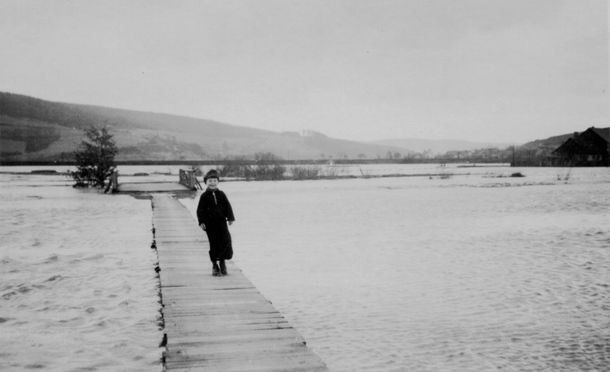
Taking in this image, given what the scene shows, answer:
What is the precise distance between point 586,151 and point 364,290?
78537mm

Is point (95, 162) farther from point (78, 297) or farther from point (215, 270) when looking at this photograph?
point (215, 270)

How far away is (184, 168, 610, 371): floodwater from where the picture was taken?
558 centimetres

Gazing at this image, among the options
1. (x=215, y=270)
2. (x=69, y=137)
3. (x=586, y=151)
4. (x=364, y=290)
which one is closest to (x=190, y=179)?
(x=215, y=270)

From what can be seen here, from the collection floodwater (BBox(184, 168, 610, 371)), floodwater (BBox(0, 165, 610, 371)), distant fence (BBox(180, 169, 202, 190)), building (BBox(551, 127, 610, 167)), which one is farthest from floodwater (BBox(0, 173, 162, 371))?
building (BBox(551, 127, 610, 167))

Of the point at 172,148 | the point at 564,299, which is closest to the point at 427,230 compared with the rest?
the point at 564,299

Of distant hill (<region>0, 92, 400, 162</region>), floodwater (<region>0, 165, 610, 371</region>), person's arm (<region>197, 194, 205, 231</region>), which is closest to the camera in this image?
floodwater (<region>0, 165, 610, 371</region>)

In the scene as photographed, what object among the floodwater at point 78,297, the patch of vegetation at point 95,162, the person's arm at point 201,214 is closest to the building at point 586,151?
the patch of vegetation at point 95,162

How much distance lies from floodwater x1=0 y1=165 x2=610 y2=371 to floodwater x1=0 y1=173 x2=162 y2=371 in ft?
0.09

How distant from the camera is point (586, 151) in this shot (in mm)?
76375

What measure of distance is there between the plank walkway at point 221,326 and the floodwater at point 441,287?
0.61 metres

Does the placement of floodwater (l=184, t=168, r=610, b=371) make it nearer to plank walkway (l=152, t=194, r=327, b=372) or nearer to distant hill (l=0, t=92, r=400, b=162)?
plank walkway (l=152, t=194, r=327, b=372)

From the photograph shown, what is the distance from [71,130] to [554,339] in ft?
572

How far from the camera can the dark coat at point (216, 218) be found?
24.9 feet

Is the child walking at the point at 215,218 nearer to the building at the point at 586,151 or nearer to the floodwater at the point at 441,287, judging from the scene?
the floodwater at the point at 441,287
